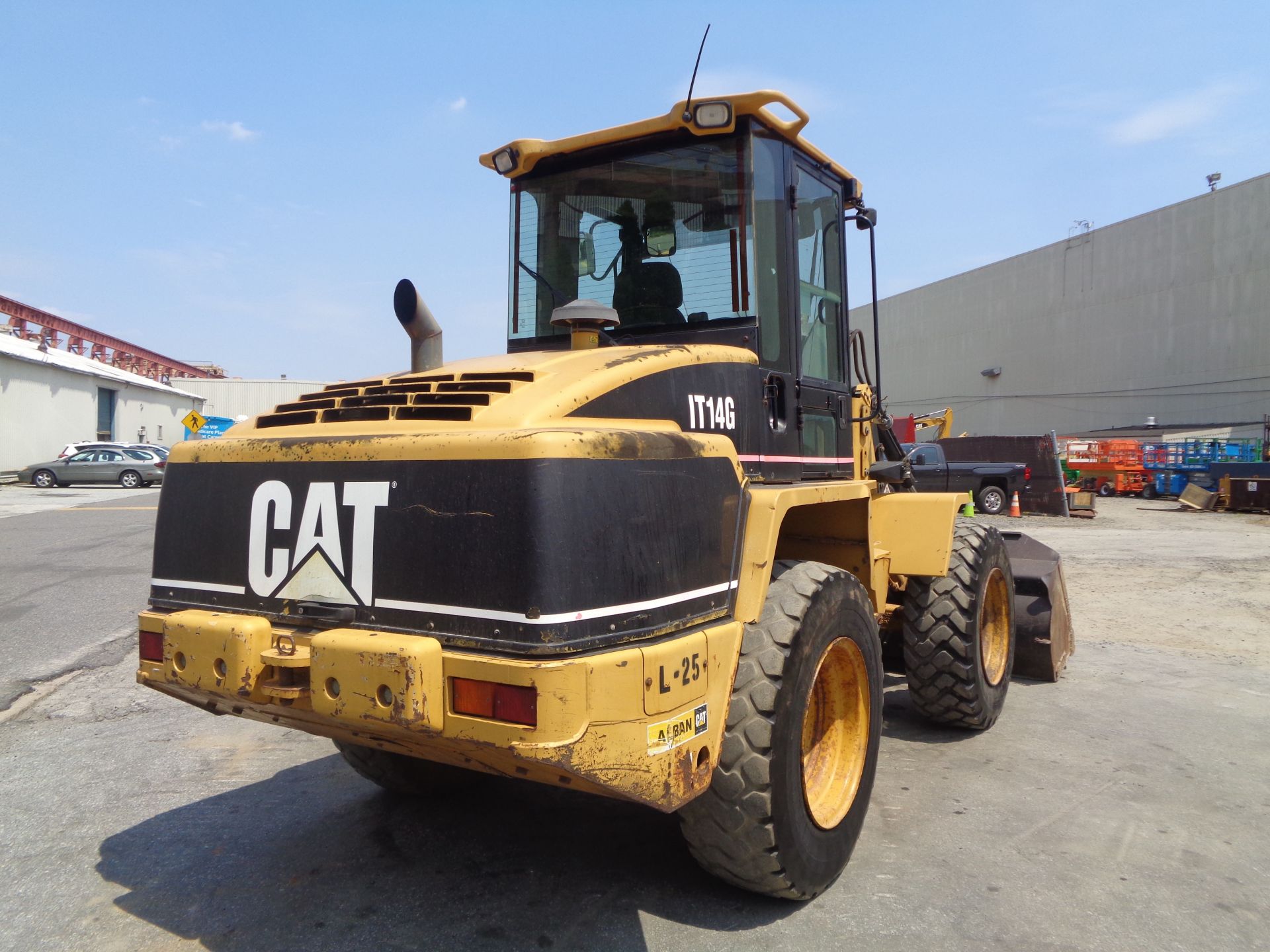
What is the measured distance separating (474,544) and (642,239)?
1.86 metres

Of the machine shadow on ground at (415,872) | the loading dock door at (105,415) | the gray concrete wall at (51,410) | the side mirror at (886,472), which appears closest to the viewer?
the machine shadow on ground at (415,872)

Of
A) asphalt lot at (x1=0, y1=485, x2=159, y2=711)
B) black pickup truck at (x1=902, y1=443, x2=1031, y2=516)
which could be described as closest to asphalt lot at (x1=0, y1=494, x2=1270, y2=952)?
asphalt lot at (x1=0, y1=485, x2=159, y2=711)

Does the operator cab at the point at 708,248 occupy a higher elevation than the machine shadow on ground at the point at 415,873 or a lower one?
higher

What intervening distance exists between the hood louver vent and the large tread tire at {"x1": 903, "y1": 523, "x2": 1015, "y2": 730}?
2.74 metres

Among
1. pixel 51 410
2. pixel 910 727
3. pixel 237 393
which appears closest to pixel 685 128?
pixel 910 727

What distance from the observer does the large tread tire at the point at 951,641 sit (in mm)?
4812

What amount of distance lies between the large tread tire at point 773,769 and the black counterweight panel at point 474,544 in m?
0.24

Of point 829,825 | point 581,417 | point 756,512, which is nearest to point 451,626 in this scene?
point 581,417

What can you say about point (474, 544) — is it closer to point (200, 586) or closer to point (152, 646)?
point (200, 586)

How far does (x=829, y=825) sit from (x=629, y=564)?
4.64ft

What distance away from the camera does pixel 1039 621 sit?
6207 millimetres

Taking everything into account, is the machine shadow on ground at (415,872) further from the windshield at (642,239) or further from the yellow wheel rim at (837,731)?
the windshield at (642,239)

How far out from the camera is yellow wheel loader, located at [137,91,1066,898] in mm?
2449

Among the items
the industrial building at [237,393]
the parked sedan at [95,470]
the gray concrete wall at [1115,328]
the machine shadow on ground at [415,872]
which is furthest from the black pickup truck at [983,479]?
the industrial building at [237,393]
